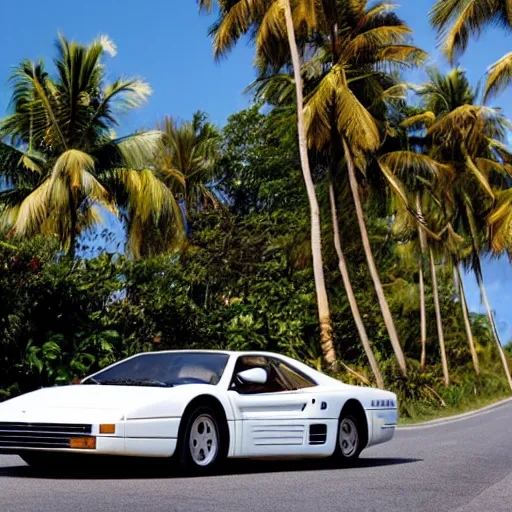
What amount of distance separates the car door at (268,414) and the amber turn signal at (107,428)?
1603 mm

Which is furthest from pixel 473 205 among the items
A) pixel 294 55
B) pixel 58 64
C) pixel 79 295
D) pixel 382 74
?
pixel 79 295

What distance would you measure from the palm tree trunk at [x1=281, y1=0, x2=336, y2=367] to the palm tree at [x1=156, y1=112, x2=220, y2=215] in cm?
902

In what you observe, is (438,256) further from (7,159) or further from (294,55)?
(7,159)

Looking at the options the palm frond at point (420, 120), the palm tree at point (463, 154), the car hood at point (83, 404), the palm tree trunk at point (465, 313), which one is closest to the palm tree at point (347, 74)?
the palm frond at point (420, 120)

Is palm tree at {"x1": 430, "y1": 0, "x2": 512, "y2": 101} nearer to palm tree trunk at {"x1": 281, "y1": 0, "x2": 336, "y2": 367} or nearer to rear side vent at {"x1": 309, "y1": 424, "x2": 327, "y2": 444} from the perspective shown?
palm tree trunk at {"x1": 281, "y1": 0, "x2": 336, "y2": 367}

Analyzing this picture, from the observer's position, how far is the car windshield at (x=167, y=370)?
10.4 meters

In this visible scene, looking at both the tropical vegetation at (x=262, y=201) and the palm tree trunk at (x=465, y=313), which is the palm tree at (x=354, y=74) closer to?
the tropical vegetation at (x=262, y=201)

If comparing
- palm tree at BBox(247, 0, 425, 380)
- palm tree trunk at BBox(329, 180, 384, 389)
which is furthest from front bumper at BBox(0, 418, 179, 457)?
palm tree at BBox(247, 0, 425, 380)

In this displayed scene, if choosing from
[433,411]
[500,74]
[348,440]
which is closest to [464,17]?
[500,74]

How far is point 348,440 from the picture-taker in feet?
39.0

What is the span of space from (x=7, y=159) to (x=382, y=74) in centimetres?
1268

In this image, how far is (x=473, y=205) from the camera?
45844 millimetres

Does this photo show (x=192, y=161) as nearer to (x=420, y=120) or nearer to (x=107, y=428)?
(x=420, y=120)

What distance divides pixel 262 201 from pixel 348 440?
29659mm
